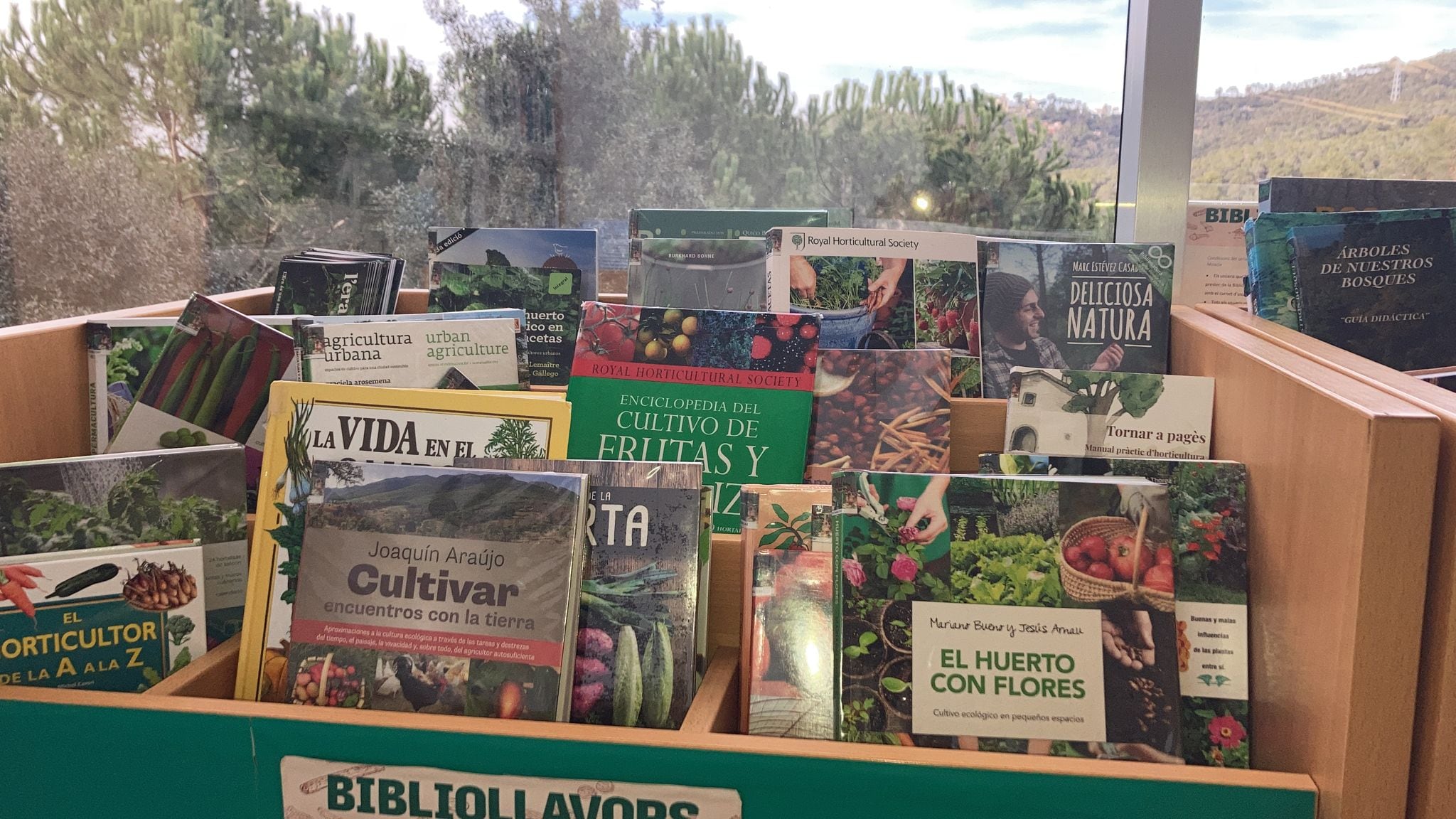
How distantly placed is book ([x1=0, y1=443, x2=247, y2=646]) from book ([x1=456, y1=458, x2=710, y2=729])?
0.36 m

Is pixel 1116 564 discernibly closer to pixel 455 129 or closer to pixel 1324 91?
pixel 1324 91

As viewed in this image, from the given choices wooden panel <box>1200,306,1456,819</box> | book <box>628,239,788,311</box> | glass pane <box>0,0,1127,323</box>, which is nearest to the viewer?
wooden panel <box>1200,306,1456,819</box>

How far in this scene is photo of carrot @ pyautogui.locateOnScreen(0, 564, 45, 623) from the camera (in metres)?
1.01

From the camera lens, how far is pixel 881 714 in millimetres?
941

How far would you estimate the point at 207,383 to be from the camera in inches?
52.8

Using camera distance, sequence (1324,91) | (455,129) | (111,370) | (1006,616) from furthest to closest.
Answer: (455,129)
(1324,91)
(111,370)
(1006,616)

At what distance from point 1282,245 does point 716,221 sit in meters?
0.84

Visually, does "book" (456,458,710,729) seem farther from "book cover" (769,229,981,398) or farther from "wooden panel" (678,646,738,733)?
"book cover" (769,229,981,398)

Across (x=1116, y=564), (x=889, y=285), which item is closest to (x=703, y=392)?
Result: (x=889, y=285)

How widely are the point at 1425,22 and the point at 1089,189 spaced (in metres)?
0.74

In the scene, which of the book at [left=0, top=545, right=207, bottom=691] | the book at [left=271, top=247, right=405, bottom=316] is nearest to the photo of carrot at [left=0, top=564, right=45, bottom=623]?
the book at [left=0, top=545, right=207, bottom=691]

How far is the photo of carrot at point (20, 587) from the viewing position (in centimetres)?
101

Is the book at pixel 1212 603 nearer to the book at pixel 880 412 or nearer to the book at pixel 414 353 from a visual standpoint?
the book at pixel 880 412

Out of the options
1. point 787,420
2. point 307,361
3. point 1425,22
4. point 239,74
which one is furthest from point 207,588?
point 1425,22
